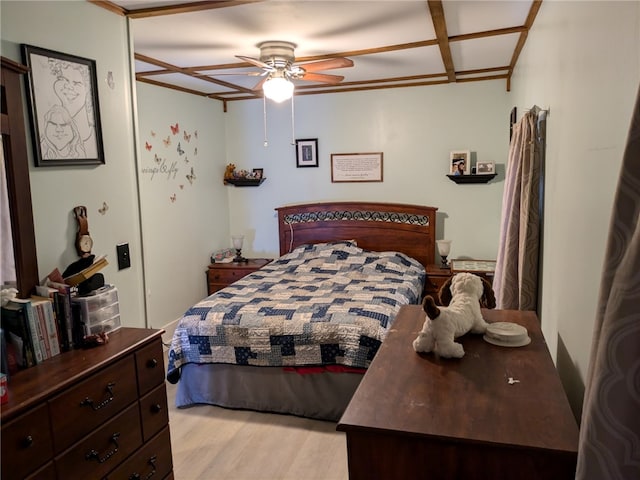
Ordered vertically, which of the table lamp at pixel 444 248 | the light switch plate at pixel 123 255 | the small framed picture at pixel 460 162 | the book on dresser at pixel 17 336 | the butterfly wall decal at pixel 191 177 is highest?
the small framed picture at pixel 460 162

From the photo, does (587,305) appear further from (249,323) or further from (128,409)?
(249,323)

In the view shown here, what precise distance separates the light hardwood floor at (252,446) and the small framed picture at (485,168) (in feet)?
9.16

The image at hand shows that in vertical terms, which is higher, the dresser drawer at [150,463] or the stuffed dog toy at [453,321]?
the stuffed dog toy at [453,321]

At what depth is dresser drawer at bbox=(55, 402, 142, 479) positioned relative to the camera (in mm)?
1502

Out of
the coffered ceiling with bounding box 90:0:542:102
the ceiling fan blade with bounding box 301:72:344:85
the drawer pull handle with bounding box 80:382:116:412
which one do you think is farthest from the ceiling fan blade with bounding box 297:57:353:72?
the drawer pull handle with bounding box 80:382:116:412

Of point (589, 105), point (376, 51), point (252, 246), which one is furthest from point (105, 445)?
point (252, 246)

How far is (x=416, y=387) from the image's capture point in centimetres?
133

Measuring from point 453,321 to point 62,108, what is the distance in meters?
1.71

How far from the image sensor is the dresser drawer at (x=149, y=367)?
183cm

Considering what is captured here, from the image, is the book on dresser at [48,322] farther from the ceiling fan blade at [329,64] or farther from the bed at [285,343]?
the ceiling fan blade at [329,64]

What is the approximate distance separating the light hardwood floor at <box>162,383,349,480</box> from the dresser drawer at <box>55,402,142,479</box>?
80 cm

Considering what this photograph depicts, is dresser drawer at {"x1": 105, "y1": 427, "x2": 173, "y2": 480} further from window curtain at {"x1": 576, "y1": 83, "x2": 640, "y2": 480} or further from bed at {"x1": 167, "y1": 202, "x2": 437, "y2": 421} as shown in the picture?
window curtain at {"x1": 576, "y1": 83, "x2": 640, "y2": 480}

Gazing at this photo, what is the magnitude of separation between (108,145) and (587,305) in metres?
2.02

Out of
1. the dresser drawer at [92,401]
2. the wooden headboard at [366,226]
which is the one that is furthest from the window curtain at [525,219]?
the wooden headboard at [366,226]
